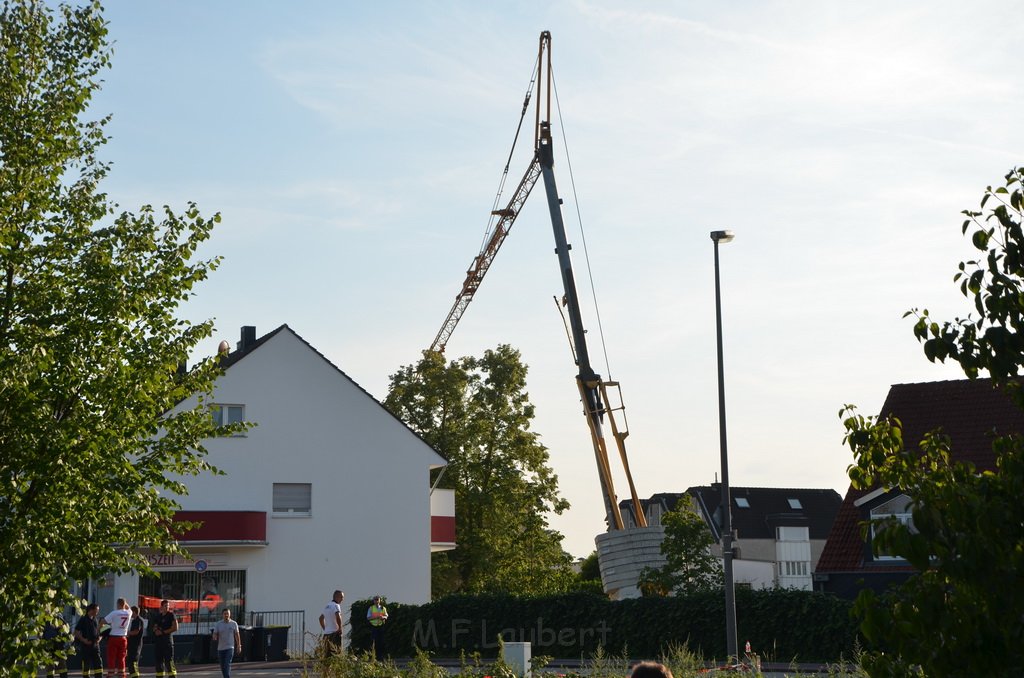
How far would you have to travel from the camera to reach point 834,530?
3691cm

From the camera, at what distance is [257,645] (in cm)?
3244

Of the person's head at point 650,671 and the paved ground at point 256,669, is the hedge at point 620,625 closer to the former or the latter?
the paved ground at point 256,669

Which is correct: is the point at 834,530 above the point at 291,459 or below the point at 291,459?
below

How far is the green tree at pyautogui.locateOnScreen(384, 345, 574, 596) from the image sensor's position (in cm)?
4828

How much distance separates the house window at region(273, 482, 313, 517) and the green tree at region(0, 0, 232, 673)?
2878cm

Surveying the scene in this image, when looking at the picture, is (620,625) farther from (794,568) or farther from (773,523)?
(773,523)

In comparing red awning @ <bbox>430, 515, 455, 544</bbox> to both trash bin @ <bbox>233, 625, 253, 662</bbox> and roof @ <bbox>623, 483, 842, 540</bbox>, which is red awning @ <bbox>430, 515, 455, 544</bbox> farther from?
roof @ <bbox>623, 483, 842, 540</bbox>

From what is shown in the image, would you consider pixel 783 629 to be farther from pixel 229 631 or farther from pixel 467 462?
pixel 467 462

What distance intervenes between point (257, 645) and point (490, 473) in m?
18.2

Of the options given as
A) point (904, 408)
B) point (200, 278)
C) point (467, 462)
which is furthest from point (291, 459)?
point (200, 278)

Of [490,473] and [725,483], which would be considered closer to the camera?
[725,483]

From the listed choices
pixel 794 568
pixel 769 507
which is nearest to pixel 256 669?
pixel 794 568

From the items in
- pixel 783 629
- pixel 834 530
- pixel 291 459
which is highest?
pixel 291 459

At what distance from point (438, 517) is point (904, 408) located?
16.1 meters
